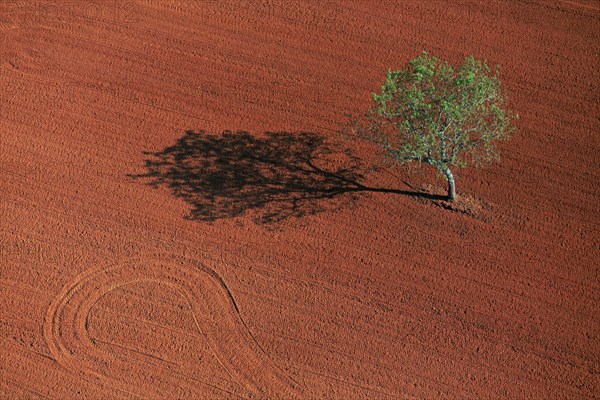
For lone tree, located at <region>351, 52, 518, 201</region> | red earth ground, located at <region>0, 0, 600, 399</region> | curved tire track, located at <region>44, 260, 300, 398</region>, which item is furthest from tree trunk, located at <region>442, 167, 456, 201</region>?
curved tire track, located at <region>44, 260, 300, 398</region>

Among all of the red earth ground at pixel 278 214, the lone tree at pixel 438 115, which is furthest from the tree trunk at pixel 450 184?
the red earth ground at pixel 278 214

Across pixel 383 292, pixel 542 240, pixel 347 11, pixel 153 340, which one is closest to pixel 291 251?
pixel 383 292

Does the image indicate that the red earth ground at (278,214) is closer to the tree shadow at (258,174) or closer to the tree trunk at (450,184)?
the tree shadow at (258,174)

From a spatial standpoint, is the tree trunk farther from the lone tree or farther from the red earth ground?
the red earth ground

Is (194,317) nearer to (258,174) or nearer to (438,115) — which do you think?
(258,174)

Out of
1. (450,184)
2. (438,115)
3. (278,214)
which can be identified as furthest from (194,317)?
(438,115)

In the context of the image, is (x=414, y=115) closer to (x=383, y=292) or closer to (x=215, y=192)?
(x=383, y=292)
